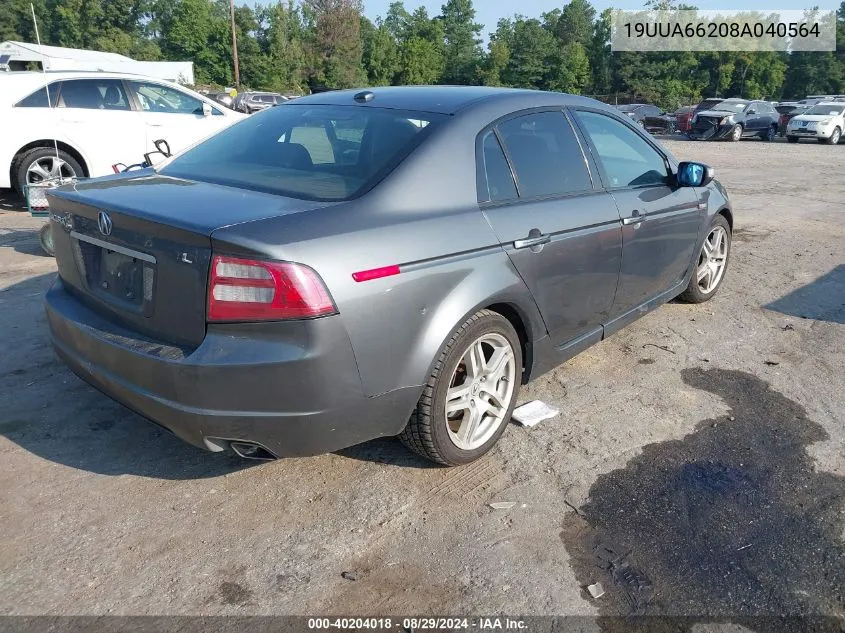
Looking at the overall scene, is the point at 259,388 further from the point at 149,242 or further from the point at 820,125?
the point at 820,125

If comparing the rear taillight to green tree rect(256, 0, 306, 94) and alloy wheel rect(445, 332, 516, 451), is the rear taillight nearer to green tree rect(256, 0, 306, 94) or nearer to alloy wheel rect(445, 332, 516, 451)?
alloy wheel rect(445, 332, 516, 451)

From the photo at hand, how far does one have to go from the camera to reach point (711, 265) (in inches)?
215

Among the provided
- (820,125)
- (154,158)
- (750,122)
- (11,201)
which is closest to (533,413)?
(154,158)

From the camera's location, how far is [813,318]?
208 inches

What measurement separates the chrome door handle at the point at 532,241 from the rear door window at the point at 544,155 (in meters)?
0.23

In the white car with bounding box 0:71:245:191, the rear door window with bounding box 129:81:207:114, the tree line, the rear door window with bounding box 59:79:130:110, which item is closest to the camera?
the white car with bounding box 0:71:245:191

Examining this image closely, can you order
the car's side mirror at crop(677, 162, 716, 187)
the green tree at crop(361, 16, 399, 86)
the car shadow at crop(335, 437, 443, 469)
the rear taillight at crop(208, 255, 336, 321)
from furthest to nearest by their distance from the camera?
the green tree at crop(361, 16, 399, 86) < the car's side mirror at crop(677, 162, 716, 187) < the car shadow at crop(335, 437, 443, 469) < the rear taillight at crop(208, 255, 336, 321)

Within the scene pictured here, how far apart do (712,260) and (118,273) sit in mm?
4477

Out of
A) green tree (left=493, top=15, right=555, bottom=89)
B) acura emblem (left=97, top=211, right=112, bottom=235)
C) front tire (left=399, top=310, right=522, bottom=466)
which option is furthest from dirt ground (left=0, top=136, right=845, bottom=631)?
green tree (left=493, top=15, right=555, bottom=89)

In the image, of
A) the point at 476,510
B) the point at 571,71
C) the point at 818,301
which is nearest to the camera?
the point at 476,510

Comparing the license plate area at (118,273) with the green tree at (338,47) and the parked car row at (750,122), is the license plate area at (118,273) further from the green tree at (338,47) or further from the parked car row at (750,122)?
the green tree at (338,47)

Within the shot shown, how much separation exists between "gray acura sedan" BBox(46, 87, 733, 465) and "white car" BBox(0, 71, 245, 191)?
5625mm

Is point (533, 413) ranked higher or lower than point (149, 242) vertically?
lower

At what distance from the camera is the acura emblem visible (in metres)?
2.73
